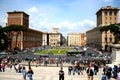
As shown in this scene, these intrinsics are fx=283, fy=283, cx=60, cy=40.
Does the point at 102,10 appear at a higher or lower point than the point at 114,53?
higher

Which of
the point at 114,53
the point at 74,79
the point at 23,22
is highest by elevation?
the point at 23,22

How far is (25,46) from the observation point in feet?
434

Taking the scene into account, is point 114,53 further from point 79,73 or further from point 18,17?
point 18,17

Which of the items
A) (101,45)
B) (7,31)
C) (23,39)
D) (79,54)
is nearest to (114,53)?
(79,54)

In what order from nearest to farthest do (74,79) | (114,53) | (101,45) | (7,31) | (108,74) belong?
(108,74) → (74,79) → (114,53) → (7,31) → (101,45)

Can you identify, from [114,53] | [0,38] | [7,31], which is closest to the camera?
[114,53]

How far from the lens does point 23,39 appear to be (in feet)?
413

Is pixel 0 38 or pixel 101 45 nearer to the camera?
pixel 0 38

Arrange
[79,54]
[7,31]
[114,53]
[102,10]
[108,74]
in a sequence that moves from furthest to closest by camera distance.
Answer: [102,10] → [7,31] → [79,54] → [114,53] → [108,74]

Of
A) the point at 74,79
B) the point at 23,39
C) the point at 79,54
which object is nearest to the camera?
the point at 74,79

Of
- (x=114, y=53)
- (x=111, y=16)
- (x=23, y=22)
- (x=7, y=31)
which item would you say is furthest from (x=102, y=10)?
(x=114, y=53)

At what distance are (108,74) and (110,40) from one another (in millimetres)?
110562

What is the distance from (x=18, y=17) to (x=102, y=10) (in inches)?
1747

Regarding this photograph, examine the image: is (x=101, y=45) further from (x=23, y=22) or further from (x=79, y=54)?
(x=79, y=54)
